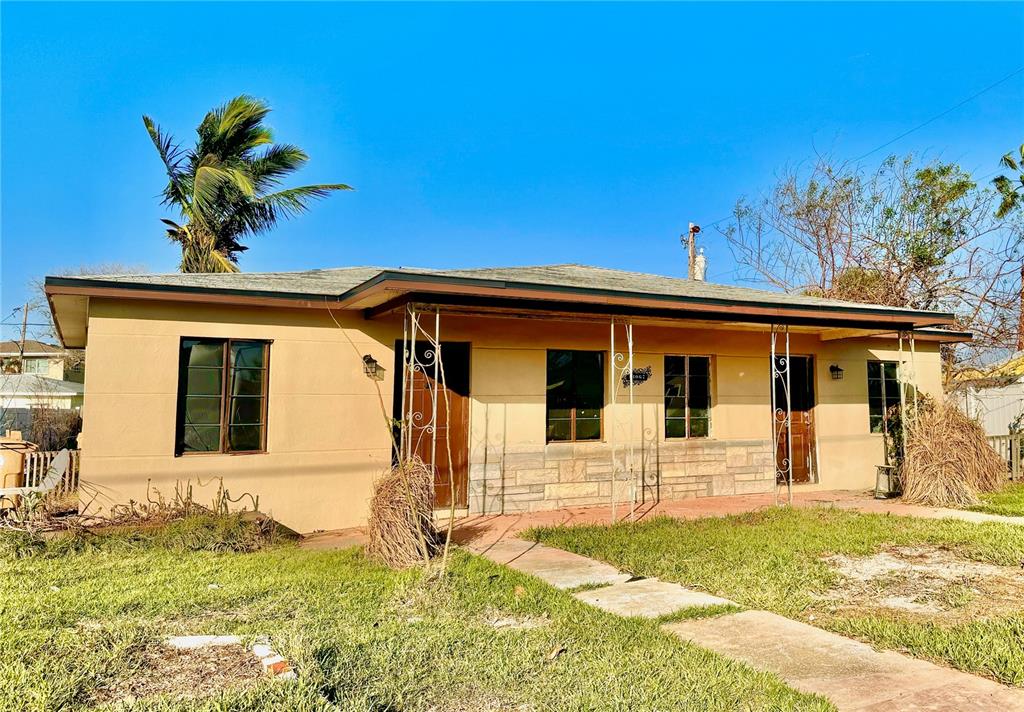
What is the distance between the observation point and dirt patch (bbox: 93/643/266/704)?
3.11 metres

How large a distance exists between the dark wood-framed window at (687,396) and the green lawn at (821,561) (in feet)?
6.18

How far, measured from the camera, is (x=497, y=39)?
14.2m

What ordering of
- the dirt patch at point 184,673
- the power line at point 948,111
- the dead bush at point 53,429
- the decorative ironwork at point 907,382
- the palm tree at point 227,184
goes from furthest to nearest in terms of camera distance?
1. the power line at point 948,111
2. the dead bush at point 53,429
3. the palm tree at point 227,184
4. the decorative ironwork at point 907,382
5. the dirt patch at point 184,673

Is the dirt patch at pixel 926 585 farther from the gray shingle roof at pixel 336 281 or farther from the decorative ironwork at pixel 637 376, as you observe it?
the decorative ironwork at pixel 637 376

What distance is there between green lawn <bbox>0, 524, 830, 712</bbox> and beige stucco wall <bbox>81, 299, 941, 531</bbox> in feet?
4.64

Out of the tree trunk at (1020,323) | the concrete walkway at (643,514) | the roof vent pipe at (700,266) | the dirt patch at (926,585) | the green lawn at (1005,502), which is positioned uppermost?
the roof vent pipe at (700,266)

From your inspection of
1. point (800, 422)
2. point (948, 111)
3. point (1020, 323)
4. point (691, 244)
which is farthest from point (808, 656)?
point (1020, 323)

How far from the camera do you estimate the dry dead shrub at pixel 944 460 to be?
9.10 meters

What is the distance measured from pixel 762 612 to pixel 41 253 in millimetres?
25471

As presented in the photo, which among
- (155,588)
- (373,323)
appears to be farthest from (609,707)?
(373,323)

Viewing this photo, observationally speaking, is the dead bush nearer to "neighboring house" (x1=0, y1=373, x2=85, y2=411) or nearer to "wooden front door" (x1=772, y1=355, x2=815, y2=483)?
"neighboring house" (x1=0, y1=373, x2=85, y2=411)

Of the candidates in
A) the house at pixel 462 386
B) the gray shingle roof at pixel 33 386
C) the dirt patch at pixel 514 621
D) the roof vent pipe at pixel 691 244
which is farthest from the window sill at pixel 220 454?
the roof vent pipe at pixel 691 244

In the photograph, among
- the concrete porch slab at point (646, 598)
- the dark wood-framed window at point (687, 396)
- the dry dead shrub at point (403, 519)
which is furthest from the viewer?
the dark wood-framed window at point (687, 396)

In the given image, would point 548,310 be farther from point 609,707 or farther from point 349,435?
point 609,707
